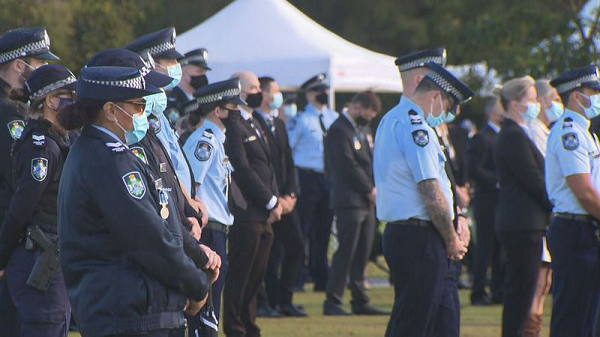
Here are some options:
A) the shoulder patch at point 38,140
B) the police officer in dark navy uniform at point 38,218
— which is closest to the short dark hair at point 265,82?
the police officer in dark navy uniform at point 38,218

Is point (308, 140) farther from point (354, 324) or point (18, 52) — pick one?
point (18, 52)

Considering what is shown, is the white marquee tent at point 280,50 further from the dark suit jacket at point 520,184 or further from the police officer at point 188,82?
the dark suit jacket at point 520,184

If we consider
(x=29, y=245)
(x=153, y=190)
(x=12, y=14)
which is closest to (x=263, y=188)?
(x=29, y=245)

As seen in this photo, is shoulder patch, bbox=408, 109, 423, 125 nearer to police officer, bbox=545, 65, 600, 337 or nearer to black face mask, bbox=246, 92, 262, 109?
police officer, bbox=545, 65, 600, 337

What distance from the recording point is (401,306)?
23.6 feet

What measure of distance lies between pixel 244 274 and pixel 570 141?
3.12 m

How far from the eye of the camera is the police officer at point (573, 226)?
796 centimetres

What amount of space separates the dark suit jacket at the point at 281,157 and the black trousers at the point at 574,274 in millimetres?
3790

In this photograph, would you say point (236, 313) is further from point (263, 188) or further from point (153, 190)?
point (153, 190)

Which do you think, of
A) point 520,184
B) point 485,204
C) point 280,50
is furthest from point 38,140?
point 280,50

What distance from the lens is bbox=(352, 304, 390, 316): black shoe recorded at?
39.9 feet

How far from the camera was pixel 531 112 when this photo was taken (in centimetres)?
940

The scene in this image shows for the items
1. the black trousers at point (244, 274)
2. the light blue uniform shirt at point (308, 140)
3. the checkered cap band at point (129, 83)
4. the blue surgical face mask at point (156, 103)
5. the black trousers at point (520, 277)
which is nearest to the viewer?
the checkered cap band at point (129, 83)

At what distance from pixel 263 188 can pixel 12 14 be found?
14620 millimetres
